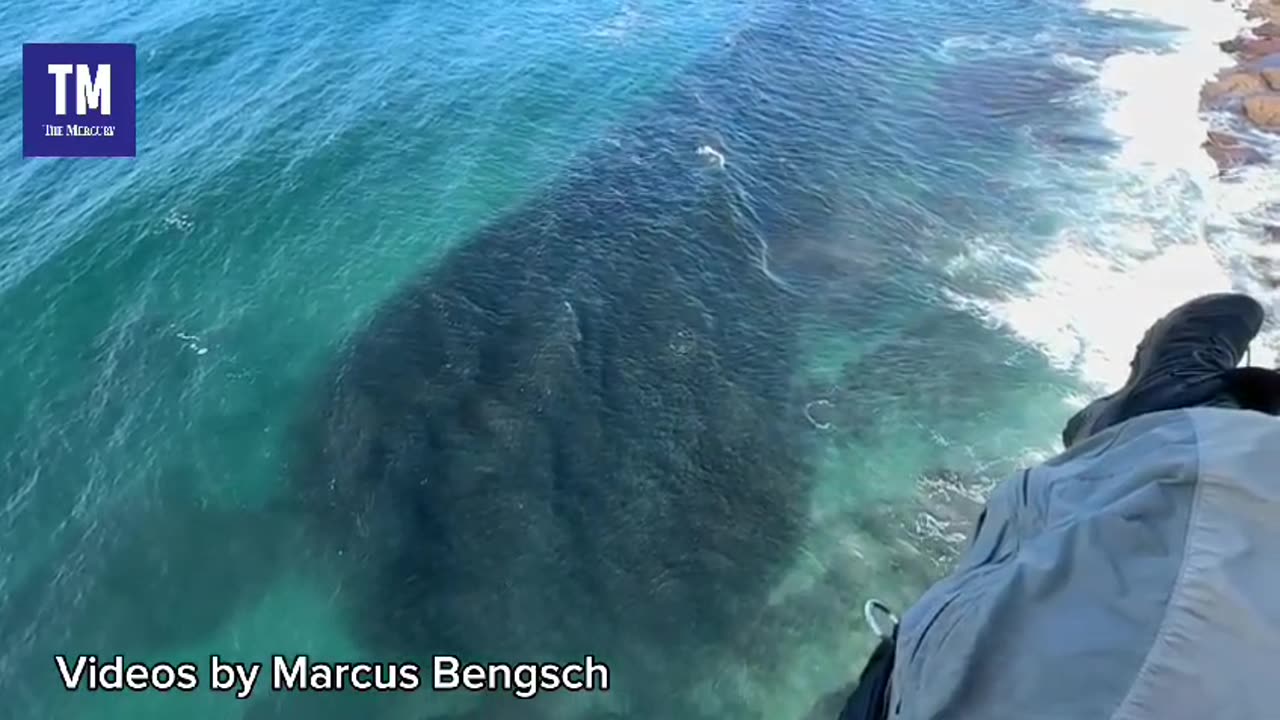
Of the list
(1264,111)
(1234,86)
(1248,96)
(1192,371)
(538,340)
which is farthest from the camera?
(1234,86)

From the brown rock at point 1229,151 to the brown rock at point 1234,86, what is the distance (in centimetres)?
295

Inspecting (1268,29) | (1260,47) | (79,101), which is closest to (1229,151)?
(1260,47)

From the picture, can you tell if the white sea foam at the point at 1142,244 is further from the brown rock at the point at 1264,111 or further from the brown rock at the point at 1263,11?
the brown rock at the point at 1263,11

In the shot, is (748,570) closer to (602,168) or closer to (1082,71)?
(602,168)

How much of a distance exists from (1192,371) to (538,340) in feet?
60.7

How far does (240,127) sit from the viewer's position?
31.5 m

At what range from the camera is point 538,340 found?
23.9 m

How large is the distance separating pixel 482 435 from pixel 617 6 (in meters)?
25.1

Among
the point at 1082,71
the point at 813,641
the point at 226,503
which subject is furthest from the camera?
the point at 1082,71

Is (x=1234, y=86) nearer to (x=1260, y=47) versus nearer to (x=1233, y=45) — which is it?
(x=1260, y=47)

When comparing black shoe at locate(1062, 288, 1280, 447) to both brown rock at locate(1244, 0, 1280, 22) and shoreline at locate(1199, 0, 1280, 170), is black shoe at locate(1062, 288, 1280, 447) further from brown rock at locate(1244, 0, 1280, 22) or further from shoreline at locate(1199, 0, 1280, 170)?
brown rock at locate(1244, 0, 1280, 22)

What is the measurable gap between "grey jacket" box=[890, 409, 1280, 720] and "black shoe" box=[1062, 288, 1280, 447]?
258 centimetres

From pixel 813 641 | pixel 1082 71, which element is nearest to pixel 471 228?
pixel 813 641

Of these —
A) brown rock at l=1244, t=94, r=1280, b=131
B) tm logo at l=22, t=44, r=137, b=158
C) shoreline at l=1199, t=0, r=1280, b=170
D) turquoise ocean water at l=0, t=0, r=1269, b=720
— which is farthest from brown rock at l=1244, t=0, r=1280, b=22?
tm logo at l=22, t=44, r=137, b=158
